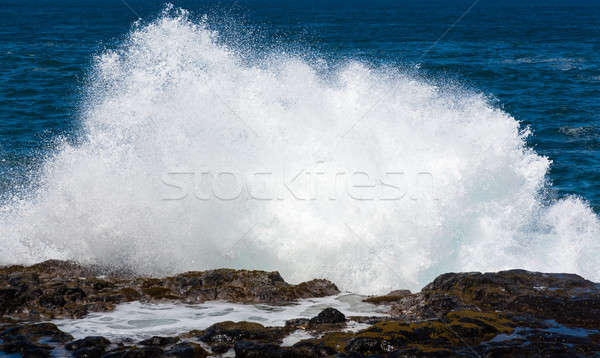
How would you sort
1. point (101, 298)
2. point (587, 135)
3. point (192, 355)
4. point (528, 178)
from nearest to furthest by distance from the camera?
point (192, 355) < point (101, 298) < point (528, 178) < point (587, 135)

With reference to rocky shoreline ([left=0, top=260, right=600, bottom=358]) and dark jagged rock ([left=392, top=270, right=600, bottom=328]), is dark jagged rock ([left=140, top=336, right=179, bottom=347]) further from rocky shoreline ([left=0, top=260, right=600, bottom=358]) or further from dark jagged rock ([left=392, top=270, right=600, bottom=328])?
dark jagged rock ([left=392, top=270, right=600, bottom=328])

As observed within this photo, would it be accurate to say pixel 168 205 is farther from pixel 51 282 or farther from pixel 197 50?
pixel 197 50

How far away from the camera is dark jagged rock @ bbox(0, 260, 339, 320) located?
8.16m

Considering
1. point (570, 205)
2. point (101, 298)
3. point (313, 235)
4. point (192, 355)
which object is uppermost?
point (570, 205)

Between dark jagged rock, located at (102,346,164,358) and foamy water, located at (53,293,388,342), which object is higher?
foamy water, located at (53,293,388,342)

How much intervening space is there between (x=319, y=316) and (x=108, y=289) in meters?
3.19

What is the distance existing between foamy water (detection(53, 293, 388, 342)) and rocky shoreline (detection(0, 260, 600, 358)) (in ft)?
0.62

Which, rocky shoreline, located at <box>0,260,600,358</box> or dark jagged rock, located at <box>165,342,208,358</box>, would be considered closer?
dark jagged rock, located at <box>165,342,208,358</box>

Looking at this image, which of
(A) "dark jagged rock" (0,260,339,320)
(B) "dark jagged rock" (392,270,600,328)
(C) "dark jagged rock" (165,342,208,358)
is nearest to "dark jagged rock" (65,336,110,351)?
(C) "dark jagged rock" (165,342,208,358)

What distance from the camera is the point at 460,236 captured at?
1211 centimetres

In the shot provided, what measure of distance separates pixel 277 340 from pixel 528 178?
8.36 m

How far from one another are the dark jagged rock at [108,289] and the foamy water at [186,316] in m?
0.22

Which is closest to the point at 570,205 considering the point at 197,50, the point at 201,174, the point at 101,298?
the point at 201,174

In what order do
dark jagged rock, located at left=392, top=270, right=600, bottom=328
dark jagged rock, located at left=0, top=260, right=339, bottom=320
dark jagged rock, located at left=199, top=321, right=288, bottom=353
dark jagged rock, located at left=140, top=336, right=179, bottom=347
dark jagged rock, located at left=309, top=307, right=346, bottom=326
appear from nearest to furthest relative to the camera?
dark jagged rock, located at left=140, top=336, right=179, bottom=347 → dark jagged rock, located at left=199, top=321, right=288, bottom=353 → dark jagged rock, located at left=309, top=307, right=346, bottom=326 → dark jagged rock, located at left=392, top=270, right=600, bottom=328 → dark jagged rock, located at left=0, top=260, right=339, bottom=320
